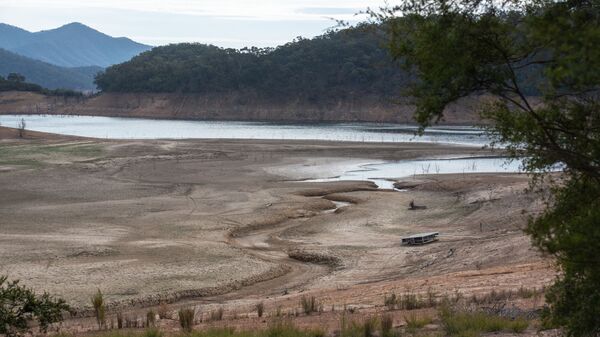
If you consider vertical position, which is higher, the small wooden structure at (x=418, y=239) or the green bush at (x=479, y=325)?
the green bush at (x=479, y=325)

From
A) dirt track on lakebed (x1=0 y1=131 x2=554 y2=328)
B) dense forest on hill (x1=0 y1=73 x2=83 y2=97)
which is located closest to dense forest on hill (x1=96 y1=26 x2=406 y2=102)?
dense forest on hill (x1=0 y1=73 x2=83 y2=97)

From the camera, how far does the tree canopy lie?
6.68 metres

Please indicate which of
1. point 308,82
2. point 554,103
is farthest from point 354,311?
point 308,82

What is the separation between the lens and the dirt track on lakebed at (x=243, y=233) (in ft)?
57.7

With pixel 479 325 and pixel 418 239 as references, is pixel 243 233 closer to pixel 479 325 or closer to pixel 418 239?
pixel 418 239

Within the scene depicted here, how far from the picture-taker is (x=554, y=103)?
282 inches

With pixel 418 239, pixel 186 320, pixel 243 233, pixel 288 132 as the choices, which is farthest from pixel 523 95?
pixel 288 132

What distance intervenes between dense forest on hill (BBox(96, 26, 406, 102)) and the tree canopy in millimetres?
91622

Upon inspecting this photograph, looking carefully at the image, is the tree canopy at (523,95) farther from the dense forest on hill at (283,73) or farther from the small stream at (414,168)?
the dense forest on hill at (283,73)

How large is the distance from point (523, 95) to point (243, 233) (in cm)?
1953

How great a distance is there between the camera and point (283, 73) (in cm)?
11075

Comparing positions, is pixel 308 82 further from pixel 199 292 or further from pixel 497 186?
pixel 199 292

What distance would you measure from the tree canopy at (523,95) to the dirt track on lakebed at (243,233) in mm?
7296

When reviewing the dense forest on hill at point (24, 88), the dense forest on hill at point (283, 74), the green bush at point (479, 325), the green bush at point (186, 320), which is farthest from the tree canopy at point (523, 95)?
the dense forest on hill at point (24, 88)
